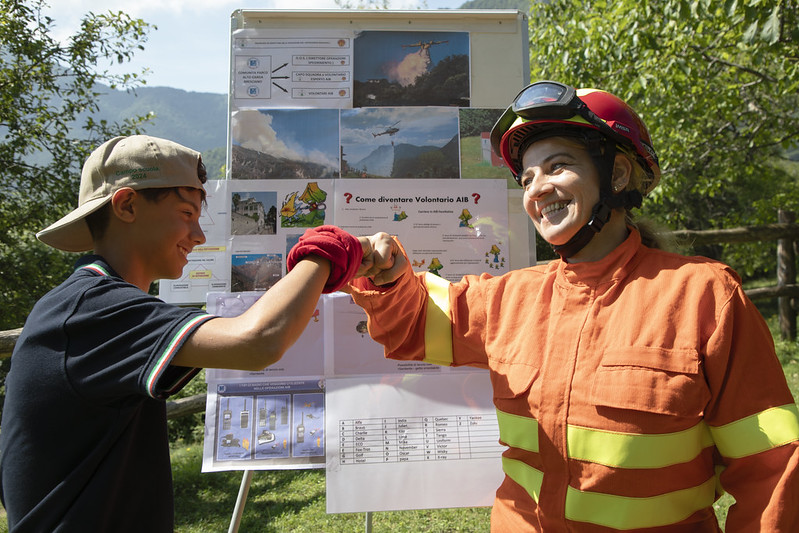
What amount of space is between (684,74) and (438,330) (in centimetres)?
666

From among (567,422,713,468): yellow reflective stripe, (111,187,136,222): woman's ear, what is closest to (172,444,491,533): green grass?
(567,422,713,468): yellow reflective stripe

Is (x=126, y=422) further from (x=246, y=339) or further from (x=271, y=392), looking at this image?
(x=271, y=392)

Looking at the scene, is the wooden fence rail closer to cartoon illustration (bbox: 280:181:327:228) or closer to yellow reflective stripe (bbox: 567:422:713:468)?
yellow reflective stripe (bbox: 567:422:713:468)

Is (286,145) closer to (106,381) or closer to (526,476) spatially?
(106,381)

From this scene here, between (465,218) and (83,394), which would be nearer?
(83,394)

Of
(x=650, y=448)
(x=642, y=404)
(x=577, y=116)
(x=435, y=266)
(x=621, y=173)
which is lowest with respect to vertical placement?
(x=650, y=448)

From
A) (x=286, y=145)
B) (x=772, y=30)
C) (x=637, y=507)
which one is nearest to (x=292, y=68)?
(x=286, y=145)

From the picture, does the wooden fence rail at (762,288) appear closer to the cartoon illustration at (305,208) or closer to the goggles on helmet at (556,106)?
the goggles on helmet at (556,106)

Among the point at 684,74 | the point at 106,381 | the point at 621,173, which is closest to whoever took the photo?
the point at 106,381

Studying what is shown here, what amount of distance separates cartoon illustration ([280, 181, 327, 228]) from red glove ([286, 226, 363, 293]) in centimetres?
90

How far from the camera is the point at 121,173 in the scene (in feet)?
5.90

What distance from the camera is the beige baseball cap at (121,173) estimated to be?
180cm

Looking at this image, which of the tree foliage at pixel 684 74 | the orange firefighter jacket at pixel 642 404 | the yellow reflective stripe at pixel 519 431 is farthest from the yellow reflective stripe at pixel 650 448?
Answer: the tree foliage at pixel 684 74

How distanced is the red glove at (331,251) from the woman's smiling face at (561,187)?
2.36 feet
